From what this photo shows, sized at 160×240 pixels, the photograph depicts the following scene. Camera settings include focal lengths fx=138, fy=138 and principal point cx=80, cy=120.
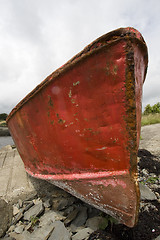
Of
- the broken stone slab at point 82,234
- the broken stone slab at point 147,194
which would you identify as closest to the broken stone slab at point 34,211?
the broken stone slab at point 82,234

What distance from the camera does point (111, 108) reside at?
993 mm

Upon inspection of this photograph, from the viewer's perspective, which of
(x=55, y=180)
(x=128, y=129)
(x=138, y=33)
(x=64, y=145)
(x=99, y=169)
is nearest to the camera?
(x=138, y=33)

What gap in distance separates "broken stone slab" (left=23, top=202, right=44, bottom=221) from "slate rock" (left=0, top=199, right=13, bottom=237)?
189 mm

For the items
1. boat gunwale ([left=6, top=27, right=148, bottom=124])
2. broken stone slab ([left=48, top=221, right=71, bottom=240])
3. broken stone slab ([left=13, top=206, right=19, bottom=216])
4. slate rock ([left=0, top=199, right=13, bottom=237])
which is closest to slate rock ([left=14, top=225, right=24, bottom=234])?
slate rock ([left=0, top=199, right=13, bottom=237])

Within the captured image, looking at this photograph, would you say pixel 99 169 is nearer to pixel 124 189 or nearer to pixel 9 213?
pixel 124 189

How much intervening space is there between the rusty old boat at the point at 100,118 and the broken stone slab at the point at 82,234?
1.07 feet

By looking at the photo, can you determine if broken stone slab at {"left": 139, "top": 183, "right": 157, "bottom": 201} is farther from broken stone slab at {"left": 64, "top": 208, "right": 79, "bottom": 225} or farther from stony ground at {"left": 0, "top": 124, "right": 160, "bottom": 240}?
broken stone slab at {"left": 64, "top": 208, "right": 79, "bottom": 225}

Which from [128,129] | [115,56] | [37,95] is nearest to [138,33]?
[115,56]

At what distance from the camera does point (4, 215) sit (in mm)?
1624

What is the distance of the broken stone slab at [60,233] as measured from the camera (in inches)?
49.5

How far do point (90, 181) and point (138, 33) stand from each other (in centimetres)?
116

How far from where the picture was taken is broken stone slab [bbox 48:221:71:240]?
1256mm

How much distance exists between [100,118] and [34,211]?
4.69 feet

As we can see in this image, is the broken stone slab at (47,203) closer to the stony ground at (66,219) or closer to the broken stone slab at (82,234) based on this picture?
the stony ground at (66,219)
